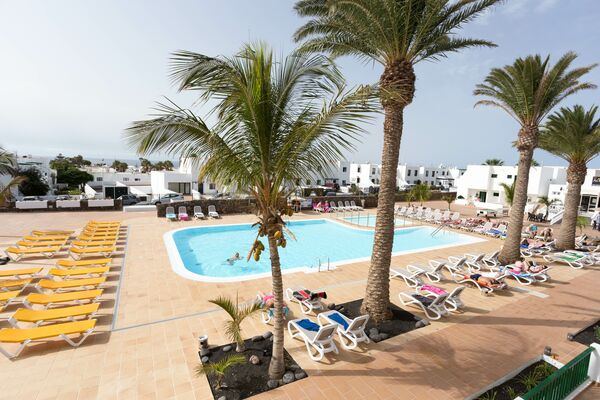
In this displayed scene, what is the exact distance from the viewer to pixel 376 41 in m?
6.43

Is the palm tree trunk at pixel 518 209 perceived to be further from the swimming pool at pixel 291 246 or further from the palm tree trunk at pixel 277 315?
the palm tree trunk at pixel 277 315

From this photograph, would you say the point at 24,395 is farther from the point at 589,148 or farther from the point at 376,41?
the point at 589,148

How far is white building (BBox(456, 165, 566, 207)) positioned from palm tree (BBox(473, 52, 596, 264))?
22.8 meters

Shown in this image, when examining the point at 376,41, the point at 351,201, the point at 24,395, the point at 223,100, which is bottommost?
the point at 24,395

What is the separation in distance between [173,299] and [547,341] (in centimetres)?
907

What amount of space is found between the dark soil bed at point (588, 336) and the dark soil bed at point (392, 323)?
10.9ft

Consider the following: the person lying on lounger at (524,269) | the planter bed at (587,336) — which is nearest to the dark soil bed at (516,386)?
the planter bed at (587,336)

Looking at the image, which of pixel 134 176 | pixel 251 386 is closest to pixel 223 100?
pixel 251 386

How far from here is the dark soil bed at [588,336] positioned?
6.52m

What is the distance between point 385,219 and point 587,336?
550cm

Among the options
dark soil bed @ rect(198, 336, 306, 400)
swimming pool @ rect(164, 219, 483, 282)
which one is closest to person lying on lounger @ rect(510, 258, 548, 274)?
swimming pool @ rect(164, 219, 483, 282)

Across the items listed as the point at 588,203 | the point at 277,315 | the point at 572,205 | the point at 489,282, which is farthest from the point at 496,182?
the point at 277,315

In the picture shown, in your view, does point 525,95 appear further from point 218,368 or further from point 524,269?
point 218,368

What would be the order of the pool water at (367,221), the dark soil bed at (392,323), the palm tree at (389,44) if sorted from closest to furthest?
the palm tree at (389,44), the dark soil bed at (392,323), the pool water at (367,221)
